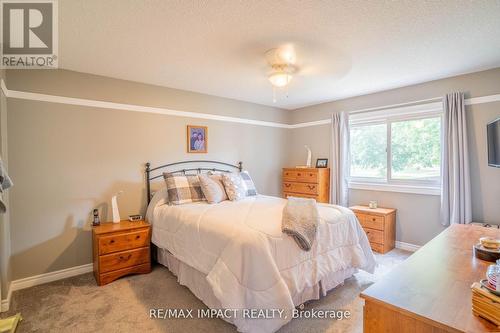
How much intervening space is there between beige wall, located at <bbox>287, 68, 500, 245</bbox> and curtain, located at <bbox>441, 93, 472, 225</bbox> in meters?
0.12

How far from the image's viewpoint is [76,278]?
2.86 m

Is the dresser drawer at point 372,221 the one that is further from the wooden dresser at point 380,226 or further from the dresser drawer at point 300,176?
the dresser drawer at point 300,176

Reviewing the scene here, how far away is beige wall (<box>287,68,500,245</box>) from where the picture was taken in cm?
301

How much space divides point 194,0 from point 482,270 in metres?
2.42

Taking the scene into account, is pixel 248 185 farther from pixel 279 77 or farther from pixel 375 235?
pixel 375 235

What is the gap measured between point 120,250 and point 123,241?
0.32 feet

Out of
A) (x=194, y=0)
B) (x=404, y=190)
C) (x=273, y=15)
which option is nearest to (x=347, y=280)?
(x=404, y=190)

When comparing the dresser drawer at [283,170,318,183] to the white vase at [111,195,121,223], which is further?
the dresser drawer at [283,170,318,183]

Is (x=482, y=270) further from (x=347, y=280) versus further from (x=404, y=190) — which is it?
(x=404, y=190)

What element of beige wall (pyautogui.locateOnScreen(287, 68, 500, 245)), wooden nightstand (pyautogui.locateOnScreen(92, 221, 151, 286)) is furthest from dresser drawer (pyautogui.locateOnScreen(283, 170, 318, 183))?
wooden nightstand (pyautogui.locateOnScreen(92, 221, 151, 286))

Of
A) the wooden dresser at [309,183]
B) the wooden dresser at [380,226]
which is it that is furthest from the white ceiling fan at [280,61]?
the wooden dresser at [380,226]

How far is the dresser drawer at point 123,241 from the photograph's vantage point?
2.67 m

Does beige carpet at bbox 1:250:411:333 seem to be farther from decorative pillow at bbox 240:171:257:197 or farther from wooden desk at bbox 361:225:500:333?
decorative pillow at bbox 240:171:257:197

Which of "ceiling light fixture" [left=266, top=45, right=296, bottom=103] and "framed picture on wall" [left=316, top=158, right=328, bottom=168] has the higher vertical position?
"ceiling light fixture" [left=266, top=45, right=296, bottom=103]
